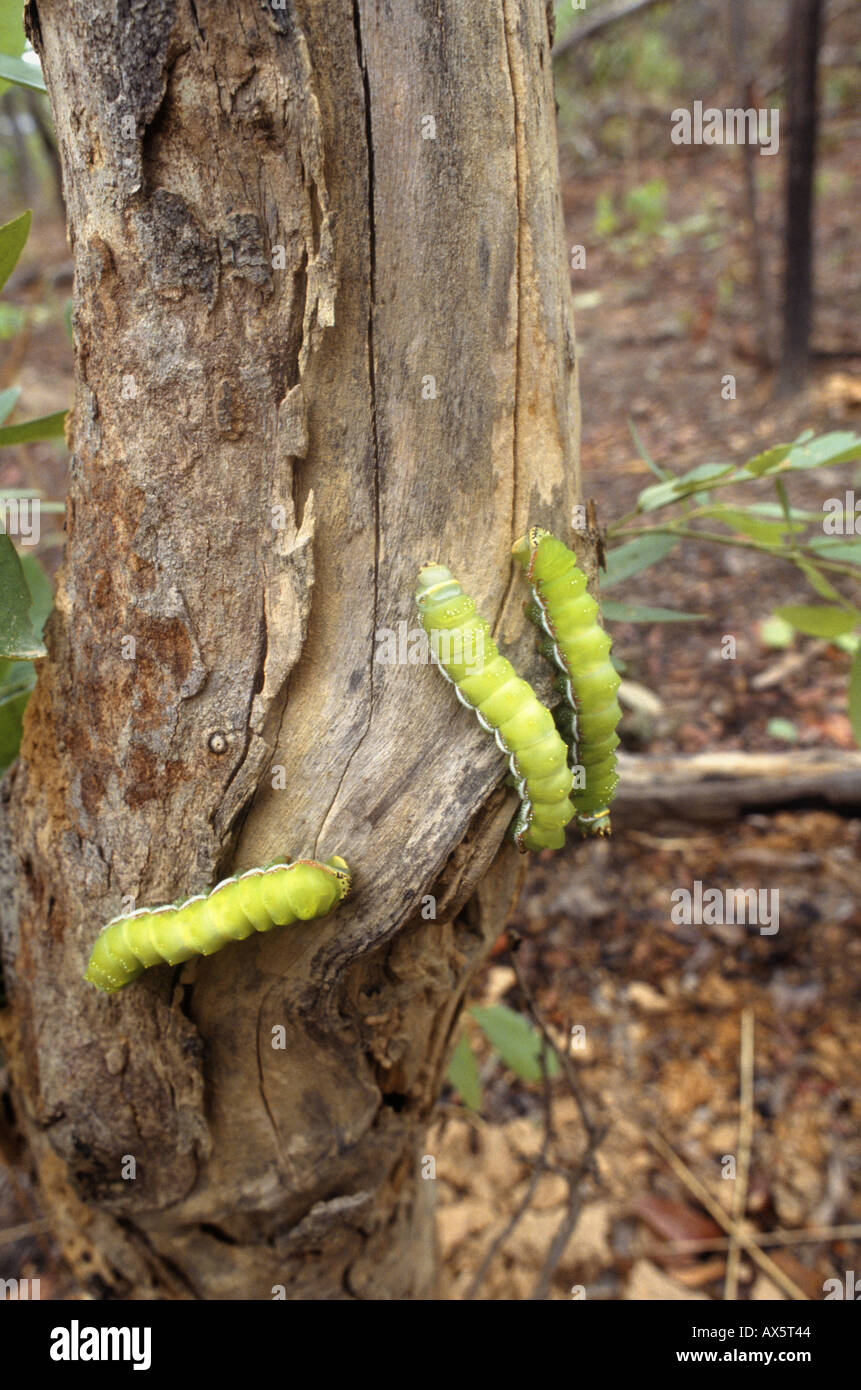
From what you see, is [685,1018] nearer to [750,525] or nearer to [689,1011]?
[689,1011]

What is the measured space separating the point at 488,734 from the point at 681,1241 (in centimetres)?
183

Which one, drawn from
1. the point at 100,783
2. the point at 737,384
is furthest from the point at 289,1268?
the point at 737,384

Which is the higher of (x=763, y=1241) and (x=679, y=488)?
(x=679, y=488)

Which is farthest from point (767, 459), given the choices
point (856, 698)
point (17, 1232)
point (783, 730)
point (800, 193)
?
point (800, 193)

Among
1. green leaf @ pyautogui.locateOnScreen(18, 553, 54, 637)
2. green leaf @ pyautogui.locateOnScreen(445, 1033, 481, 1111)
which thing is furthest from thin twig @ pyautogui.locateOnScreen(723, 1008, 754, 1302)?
green leaf @ pyautogui.locateOnScreen(18, 553, 54, 637)

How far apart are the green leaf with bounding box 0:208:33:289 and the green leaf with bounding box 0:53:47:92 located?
0.22 meters

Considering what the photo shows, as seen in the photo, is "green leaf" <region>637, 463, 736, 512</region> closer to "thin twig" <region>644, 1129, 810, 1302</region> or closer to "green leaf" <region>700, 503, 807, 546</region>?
"green leaf" <region>700, 503, 807, 546</region>

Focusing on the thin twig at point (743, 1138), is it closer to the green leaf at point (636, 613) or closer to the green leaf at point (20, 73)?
the green leaf at point (636, 613)

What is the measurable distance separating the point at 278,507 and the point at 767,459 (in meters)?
0.80

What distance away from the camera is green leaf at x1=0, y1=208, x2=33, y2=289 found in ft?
3.80

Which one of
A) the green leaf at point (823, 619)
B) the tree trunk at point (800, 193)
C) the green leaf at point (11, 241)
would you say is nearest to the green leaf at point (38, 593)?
the green leaf at point (11, 241)

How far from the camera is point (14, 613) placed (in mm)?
1146

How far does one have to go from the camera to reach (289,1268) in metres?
1.60

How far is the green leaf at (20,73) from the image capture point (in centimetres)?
126
